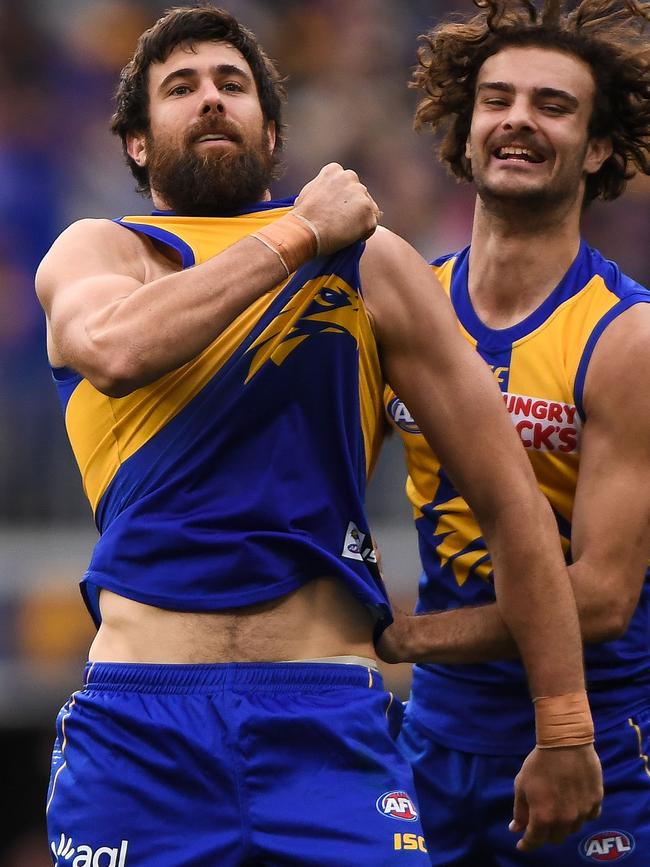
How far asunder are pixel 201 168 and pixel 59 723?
131 cm

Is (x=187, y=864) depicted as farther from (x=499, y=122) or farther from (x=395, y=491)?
(x=395, y=491)

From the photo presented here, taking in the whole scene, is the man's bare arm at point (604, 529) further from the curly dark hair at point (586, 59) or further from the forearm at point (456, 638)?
the curly dark hair at point (586, 59)

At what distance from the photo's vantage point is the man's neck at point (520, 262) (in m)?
4.08

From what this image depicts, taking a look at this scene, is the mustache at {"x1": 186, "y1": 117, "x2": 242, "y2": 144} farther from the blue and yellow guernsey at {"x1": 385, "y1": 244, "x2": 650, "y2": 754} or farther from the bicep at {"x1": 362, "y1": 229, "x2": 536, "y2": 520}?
the blue and yellow guernsey at {"x1": 385, "y1": 244, "x2": 650, "y2": 754}

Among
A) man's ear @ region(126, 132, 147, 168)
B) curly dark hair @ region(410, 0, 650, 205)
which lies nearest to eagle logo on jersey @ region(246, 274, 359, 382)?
man's ear @ region(126, 132, 147, 168)

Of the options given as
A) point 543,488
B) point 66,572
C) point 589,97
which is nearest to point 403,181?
point 66,572

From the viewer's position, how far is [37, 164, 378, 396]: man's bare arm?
2.92 meters

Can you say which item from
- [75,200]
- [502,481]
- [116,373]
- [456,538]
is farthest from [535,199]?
[75,200]

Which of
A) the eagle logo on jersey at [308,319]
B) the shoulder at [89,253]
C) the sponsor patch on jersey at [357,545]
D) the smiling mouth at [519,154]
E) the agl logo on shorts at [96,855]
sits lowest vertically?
the agl logo on shorts at [96,855]

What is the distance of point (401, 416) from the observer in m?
3.91

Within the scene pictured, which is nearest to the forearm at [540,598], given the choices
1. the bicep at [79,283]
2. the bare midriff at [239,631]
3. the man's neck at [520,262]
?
the bare midriff at [239,631]

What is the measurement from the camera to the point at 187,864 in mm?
2883

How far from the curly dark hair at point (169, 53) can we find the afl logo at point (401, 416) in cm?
68

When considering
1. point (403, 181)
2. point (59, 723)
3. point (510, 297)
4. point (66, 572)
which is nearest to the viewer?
point (59, 723)
